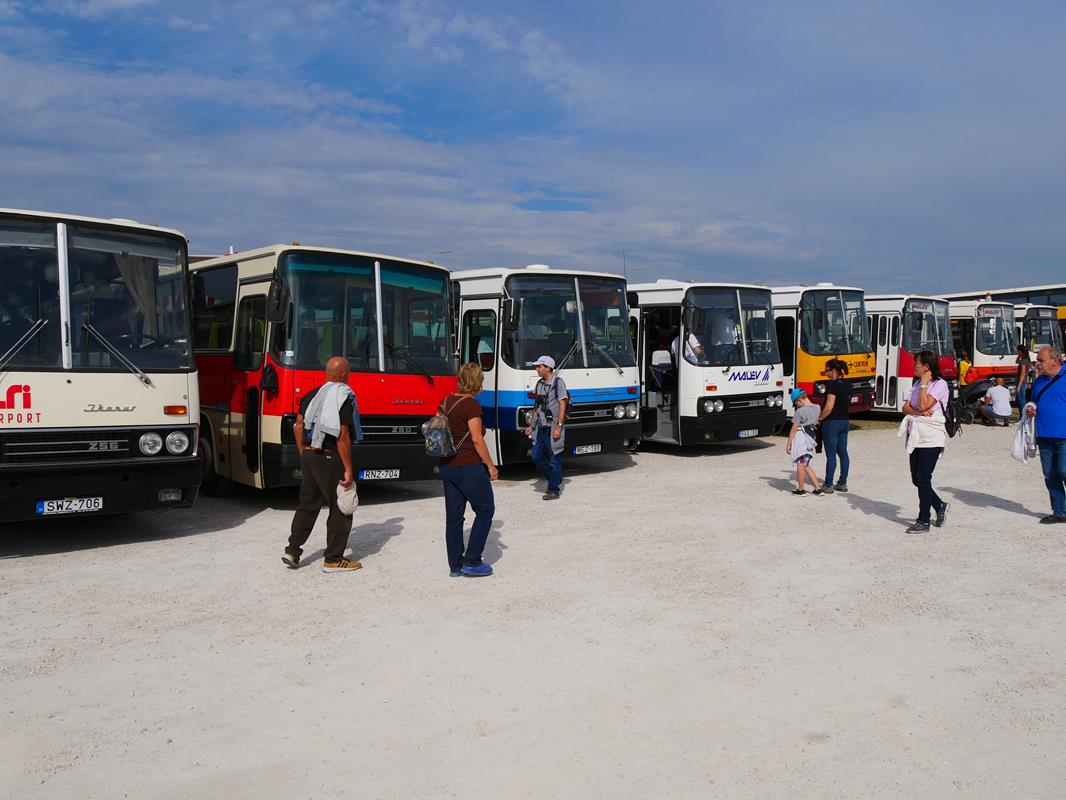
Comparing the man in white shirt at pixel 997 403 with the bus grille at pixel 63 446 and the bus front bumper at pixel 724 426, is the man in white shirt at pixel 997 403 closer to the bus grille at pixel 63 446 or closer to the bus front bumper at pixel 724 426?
the bus front bumper at pixel 724 426

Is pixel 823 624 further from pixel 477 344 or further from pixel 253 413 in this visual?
pixel 477 344

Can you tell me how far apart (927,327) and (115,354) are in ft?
61.8

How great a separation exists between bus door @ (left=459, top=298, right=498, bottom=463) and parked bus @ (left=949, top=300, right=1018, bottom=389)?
1513 cm

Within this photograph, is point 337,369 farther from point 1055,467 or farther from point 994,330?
point 994,330

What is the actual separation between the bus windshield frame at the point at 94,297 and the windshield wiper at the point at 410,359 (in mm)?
2552

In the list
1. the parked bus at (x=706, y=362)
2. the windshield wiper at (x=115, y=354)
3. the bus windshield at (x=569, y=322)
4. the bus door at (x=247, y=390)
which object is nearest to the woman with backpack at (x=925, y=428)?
the bus windshield at (x=569, y=322)

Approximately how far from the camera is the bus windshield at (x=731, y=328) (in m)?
16.0

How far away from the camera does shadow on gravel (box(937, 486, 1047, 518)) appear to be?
10.9 m

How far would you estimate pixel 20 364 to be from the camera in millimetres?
8109

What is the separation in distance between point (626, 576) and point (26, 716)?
4545 mm

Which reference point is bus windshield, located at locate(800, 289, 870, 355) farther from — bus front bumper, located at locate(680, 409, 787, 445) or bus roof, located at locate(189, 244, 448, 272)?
bus roof, located at locate(189, 244, 448, 272)

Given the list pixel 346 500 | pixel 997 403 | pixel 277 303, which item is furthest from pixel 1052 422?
pixel 997 403

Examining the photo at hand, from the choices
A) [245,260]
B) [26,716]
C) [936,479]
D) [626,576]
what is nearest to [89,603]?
[26,716]

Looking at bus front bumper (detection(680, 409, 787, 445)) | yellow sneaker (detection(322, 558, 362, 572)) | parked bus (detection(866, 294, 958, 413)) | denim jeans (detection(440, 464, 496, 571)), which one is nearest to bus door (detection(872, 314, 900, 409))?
parked bus (detection(866, 294, 958, 413))
